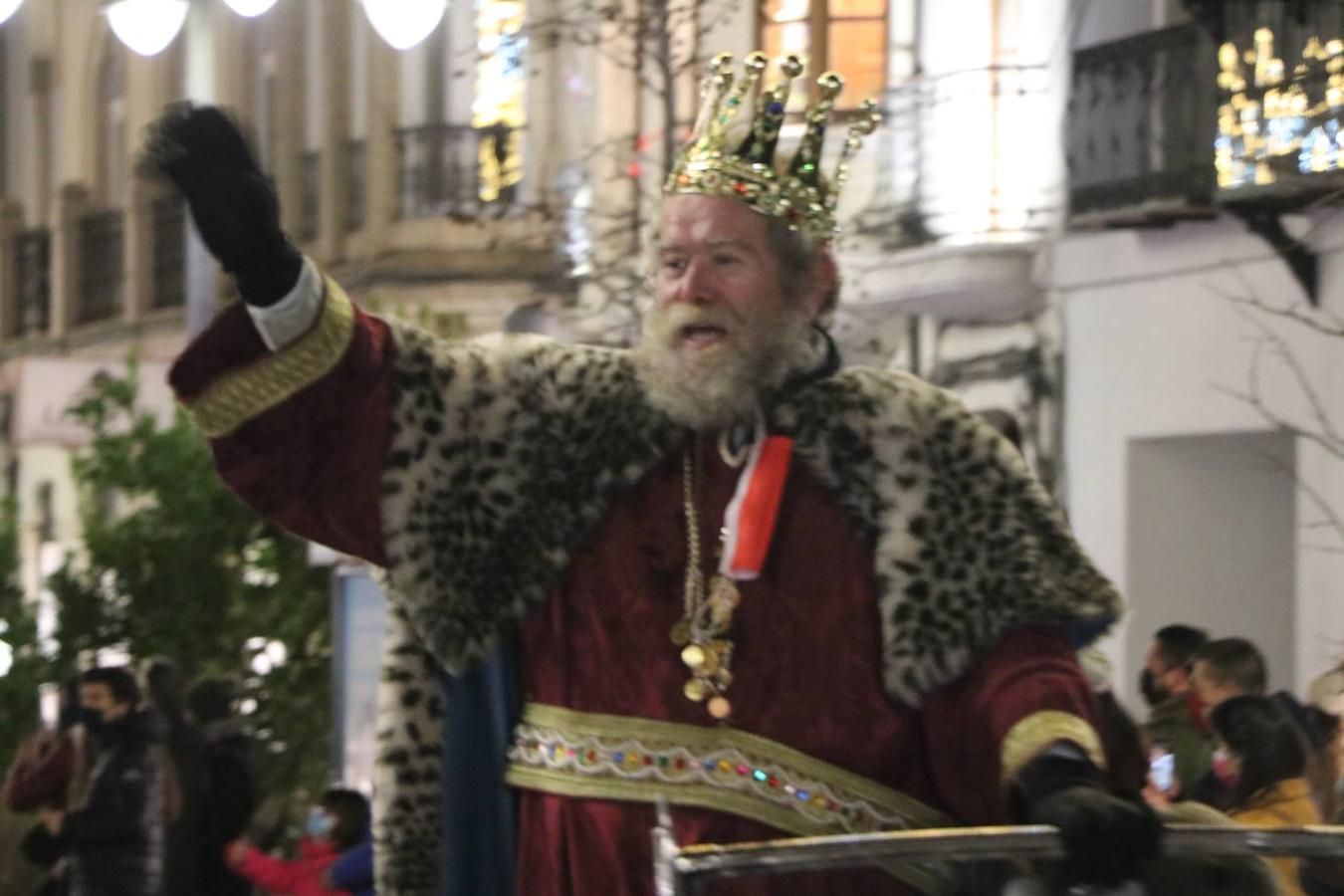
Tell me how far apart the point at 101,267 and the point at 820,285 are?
26.4 meters

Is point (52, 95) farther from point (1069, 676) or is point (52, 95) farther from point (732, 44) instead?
point (1069, 676)

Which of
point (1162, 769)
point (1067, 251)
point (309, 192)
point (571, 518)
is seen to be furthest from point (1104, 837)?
point (309, 192)

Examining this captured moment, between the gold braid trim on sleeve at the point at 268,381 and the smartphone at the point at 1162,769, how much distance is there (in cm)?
368

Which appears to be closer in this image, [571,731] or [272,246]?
[272,246]

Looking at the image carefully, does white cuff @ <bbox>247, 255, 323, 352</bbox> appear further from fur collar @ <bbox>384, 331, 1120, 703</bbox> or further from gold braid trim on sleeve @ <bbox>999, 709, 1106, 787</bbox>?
gold braid trim on sleeve @ <bbox>999, 709, 1106, 787</bbox>

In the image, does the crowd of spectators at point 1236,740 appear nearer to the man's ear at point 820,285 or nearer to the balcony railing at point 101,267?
the man's ear at point 820,285

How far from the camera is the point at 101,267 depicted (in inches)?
1207

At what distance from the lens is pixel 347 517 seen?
15.3 feet

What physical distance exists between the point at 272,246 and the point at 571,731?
2.99ft

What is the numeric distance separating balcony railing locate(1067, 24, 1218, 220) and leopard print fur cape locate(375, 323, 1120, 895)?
8558mm

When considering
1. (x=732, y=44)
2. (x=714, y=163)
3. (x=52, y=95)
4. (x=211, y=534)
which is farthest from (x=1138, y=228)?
(x=52, y=95)

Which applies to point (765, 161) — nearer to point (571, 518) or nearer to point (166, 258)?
point (571, 518)

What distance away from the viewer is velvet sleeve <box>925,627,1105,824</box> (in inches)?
179

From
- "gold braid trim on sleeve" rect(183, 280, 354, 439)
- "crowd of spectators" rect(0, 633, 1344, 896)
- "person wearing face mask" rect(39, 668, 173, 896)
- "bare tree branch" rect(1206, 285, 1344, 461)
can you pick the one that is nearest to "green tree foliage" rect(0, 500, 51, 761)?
"crowd of spectators" rect(0, 633, 1344, 896)
